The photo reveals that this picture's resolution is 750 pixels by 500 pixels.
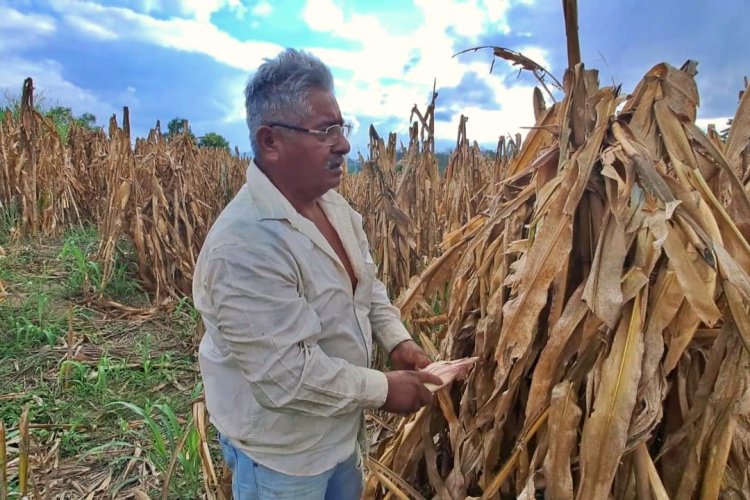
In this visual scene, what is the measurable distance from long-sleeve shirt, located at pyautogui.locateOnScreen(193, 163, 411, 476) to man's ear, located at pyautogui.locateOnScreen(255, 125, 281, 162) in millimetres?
52

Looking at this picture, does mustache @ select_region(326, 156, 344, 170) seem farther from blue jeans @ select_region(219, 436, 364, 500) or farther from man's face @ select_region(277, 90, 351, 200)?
blue jeans @ select_region(219, 436, 364, 500)

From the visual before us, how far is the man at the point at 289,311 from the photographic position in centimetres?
121

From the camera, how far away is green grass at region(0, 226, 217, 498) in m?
2.56

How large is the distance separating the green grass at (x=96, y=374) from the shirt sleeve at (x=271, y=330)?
92cm

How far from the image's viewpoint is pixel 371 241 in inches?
136

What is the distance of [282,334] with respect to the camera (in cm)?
120

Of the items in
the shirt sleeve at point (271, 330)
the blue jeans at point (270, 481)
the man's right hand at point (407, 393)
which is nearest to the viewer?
the shirt sleeve at point (271, 330)

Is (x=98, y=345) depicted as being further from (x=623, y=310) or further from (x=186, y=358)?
(x=623, y=310)

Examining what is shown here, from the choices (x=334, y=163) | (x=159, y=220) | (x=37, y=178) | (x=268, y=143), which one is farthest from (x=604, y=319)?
(x=37, y=178)

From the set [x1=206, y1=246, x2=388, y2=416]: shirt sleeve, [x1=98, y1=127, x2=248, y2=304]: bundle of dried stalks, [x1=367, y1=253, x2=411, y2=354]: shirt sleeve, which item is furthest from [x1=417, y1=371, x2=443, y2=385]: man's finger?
[x1=98, y1=127, x2=248, y2=304]: bundle of dried stalks

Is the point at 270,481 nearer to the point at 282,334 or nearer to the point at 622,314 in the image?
the point at 282,334

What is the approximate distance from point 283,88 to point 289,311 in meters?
0.53

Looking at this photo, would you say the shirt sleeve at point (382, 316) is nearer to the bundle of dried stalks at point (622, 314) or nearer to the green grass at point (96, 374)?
the bundle of dried stalks at point (622, 314)

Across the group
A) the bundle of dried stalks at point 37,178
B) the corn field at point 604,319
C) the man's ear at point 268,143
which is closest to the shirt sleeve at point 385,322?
the corn field at point 604,319
